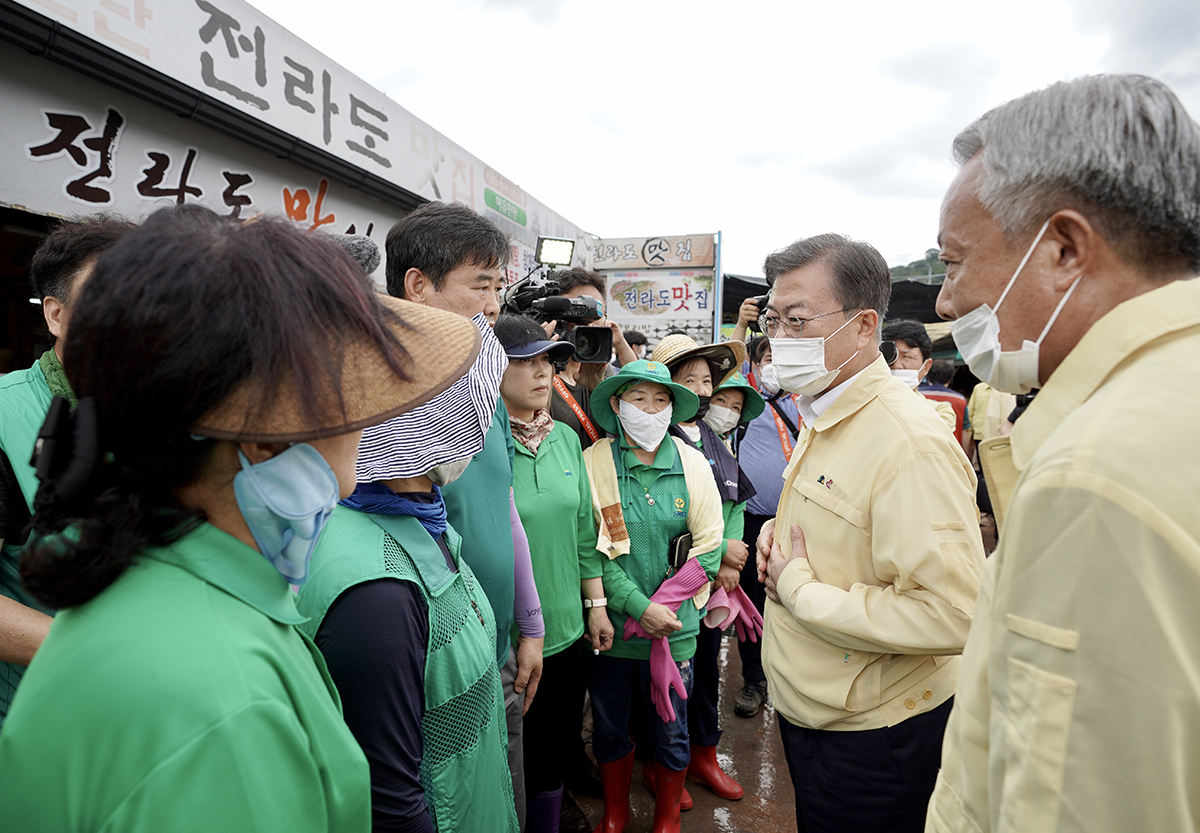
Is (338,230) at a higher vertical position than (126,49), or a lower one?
lower

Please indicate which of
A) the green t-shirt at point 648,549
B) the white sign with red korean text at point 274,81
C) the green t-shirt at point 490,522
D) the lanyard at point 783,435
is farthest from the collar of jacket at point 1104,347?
the white sign with red korean text at point 274,81

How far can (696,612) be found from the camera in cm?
292

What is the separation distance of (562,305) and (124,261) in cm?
233

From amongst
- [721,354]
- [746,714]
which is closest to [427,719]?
[721,354]

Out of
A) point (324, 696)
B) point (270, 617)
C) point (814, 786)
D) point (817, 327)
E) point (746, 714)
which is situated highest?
point (817, 327)

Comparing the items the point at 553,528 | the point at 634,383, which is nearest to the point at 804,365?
the point at 634,383

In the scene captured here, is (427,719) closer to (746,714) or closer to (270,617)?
(270,617)

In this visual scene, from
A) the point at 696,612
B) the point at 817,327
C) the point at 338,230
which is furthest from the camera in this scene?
the point at 338,230

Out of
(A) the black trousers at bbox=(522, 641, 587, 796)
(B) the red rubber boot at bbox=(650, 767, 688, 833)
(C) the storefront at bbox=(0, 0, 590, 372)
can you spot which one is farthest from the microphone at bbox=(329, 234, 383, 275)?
(B) the red rubber boot at bbox=(650, 767, 688, 833)

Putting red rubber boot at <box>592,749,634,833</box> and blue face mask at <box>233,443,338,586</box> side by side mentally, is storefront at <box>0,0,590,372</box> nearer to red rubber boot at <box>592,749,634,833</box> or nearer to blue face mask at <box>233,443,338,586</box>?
blue face mask at <box>233,443,338,586</box>

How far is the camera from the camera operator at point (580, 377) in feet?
10.8

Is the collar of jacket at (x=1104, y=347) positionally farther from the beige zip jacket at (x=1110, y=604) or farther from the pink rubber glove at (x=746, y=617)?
the pink rubber glove at (x=746, y=617)

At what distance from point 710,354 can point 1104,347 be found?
2.95m

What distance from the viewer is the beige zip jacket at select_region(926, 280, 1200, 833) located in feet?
2.29
